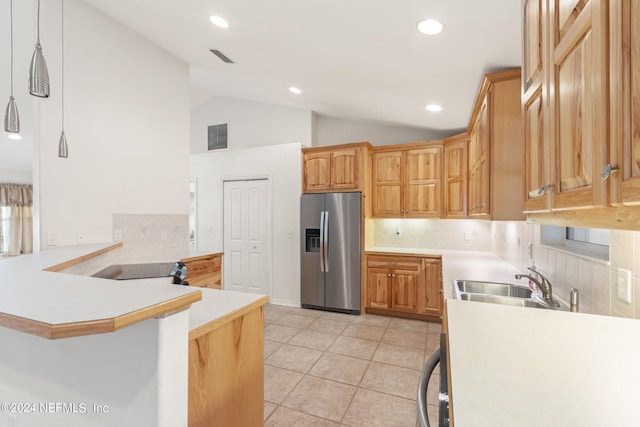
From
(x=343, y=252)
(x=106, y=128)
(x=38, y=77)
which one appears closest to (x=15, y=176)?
(x=106, y=128)

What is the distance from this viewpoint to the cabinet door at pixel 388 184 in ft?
13.4

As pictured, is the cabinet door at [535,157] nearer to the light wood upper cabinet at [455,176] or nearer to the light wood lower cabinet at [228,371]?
the light wood lower cabinet at [228,371]

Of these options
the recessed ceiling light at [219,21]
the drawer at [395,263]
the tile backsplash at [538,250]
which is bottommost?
the drawer at [395,263]

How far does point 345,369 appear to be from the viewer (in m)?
2.52

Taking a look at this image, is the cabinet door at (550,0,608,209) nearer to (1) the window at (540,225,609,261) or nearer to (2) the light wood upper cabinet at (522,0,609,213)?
(2) the light wood upper cabinet at (522,0,609,213)

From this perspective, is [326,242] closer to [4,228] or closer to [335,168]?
[335,168]

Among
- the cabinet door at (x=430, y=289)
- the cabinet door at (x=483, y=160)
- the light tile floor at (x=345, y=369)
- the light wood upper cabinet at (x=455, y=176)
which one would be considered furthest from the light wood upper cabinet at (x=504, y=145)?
the cabinet door at (x=430, y=289)

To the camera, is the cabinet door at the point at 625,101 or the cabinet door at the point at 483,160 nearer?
the cabinet door at the point at 625,101

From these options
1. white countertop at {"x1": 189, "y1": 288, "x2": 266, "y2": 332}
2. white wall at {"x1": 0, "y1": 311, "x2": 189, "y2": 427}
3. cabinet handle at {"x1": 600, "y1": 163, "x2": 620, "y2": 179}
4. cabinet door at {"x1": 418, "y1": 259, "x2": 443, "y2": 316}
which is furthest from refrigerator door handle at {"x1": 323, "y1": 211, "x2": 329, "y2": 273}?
cabinet handle at {"x1": 600, "y1": 163, "x2": 620, "y2": 179}

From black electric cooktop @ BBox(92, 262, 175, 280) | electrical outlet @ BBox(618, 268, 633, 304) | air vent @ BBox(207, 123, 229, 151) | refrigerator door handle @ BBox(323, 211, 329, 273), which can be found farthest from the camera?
air vent @ BBox(207, 123, 229, 151)

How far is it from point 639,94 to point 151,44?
13.0ft

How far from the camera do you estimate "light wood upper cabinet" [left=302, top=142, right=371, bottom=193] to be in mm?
3969

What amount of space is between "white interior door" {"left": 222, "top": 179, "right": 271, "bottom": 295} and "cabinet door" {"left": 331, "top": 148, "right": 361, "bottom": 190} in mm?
1162

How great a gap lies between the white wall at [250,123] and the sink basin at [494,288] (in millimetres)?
3095
